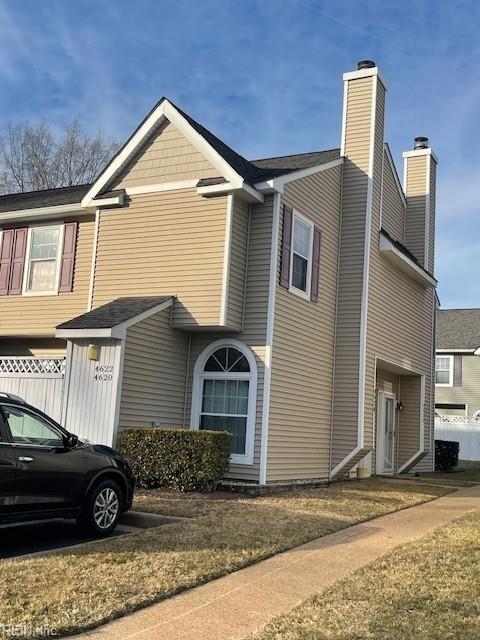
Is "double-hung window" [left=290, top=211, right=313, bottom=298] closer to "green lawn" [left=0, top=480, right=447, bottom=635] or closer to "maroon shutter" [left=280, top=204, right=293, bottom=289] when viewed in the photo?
"maroon shutter" [left=280, top=204, right=293, bottom=289]

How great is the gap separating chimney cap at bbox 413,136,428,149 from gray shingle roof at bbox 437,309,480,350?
14395 millimetres

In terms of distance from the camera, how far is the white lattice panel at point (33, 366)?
Result: 12.9m

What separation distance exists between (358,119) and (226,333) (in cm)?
672

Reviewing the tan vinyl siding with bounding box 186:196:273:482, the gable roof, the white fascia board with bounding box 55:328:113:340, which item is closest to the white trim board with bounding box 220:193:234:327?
the gable roof

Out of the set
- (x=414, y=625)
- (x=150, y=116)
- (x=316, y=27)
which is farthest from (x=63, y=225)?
(x=414, y=625)

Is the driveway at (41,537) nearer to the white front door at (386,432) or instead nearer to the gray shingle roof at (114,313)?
the gray shingle roof at (114,313)

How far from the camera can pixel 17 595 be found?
552 cm

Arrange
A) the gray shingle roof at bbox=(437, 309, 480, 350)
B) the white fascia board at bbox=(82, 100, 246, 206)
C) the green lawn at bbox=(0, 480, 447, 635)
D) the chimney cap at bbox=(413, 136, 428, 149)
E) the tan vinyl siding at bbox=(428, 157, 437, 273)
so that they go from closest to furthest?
the green lawn at bbox=(0, 480, 447, 635) → the white fascia board at bbox=(82, 100, 246, 206) → the tan vinyl siding at bbox=(428, 157, 437, 273) → the chimney cap at bbox=(413, 136, 428, 149) → the gray shingle roof at bbox=(437, 309, 480, 350)

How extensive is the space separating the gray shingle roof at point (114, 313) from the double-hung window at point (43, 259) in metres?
2.75

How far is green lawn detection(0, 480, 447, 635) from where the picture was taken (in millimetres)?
5349

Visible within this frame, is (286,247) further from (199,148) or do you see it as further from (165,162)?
(165,162)

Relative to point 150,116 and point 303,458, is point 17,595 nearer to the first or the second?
point 303,458

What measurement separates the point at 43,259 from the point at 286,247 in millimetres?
6011

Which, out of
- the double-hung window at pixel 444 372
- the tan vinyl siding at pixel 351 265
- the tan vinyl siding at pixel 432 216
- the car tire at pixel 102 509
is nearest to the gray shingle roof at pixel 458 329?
the double-hung window at pixel 444 372
